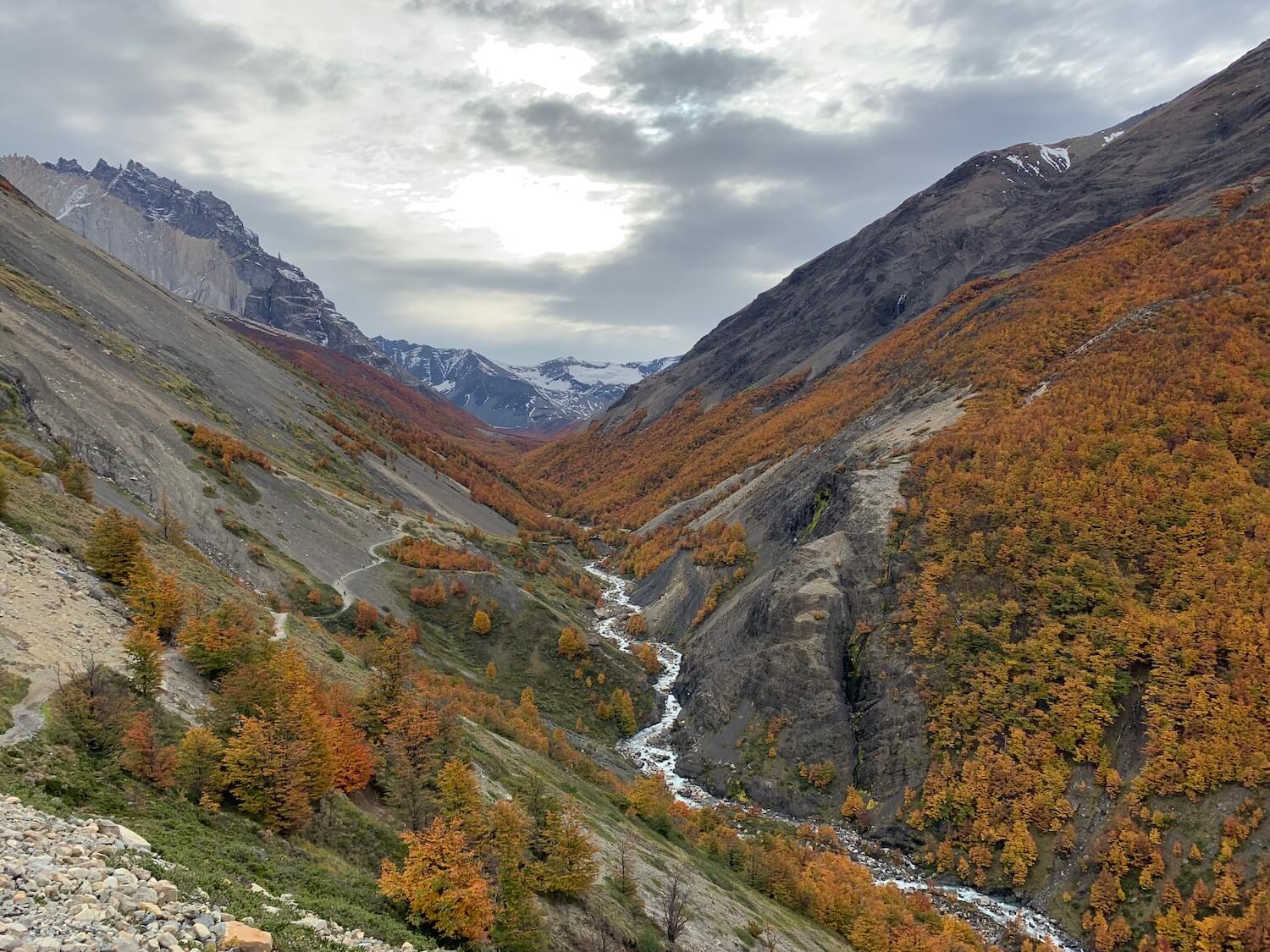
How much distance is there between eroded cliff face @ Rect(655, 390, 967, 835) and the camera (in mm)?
47062

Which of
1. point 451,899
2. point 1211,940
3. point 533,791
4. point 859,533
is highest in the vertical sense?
point 859,533

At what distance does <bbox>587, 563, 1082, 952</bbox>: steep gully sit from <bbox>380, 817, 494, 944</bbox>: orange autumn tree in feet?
111

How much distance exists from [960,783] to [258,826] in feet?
139

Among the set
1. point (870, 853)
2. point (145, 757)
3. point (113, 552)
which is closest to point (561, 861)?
point (145, 757)

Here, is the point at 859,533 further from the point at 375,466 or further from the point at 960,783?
the point at 375,466

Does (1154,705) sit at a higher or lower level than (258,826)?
higher

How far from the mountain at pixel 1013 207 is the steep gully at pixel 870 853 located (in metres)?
120

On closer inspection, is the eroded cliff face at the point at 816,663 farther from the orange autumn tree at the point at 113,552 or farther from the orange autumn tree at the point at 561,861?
the orange autumn tree at the point at 113,552

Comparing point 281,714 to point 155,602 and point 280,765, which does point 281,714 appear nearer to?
point 280,765

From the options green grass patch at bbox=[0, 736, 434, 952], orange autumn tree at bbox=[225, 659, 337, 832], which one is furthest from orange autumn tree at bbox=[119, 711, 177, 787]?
orange autumn tree at bbox=[225, 659, 337, 832]

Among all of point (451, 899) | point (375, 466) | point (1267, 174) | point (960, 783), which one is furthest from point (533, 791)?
point (1267, 174)

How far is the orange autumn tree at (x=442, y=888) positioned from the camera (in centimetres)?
1360

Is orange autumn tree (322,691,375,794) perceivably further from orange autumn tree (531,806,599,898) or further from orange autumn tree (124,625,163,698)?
orange autumn tree (531,806,599,898)

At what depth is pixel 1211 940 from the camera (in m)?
29.0
